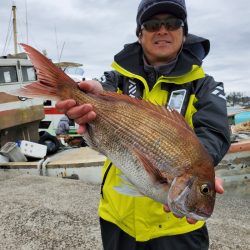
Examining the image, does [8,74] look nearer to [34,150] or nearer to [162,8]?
[34,150]

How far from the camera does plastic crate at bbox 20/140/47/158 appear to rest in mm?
9188

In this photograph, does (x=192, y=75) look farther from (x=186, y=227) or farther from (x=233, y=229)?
(x=233, y=229)

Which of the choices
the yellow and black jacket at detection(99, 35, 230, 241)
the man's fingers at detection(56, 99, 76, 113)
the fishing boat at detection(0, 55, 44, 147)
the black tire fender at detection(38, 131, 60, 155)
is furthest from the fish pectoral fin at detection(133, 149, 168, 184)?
the fishing boat at detection(0, 55, 44, 147)

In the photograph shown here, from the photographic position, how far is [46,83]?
199 centimetres

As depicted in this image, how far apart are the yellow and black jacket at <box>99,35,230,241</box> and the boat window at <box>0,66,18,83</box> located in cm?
845

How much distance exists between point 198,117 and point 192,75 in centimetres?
30

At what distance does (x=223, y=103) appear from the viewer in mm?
2211

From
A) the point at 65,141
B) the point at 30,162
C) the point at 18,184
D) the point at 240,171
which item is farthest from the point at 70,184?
the point at 65,141

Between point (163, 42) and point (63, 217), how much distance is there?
3.72 metres

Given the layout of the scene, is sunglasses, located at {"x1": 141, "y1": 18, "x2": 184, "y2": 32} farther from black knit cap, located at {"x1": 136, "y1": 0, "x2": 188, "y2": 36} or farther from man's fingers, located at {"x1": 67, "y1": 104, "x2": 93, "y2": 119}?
man's fingers, located at {"x1": 67, "y1": 104, "x2": 93, "y2": 119}

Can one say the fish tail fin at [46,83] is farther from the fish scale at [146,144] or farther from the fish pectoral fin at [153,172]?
the fish pectoral fin at [153,172]

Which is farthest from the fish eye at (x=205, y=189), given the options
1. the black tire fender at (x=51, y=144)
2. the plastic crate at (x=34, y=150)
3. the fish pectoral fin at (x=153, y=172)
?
the black tire fender at (x=51, y=144)

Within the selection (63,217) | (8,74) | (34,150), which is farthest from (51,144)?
(63,217)

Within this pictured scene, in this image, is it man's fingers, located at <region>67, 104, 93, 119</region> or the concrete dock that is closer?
man's fingers, located at <region>67, 104, 93, 119</region>
